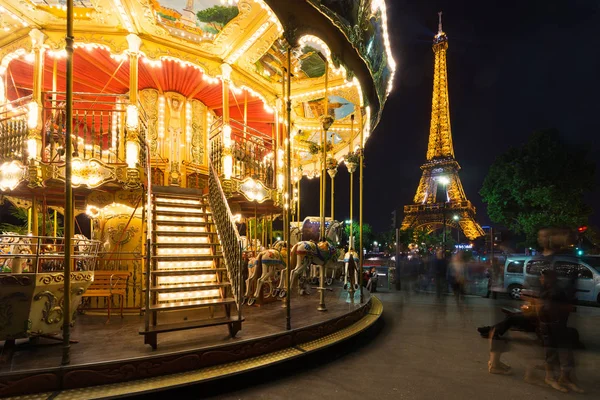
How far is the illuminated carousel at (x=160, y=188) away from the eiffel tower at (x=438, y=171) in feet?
163

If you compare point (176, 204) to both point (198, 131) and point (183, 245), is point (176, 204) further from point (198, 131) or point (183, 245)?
point (198, 131)

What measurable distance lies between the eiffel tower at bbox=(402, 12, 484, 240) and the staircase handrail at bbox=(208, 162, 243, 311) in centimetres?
5195

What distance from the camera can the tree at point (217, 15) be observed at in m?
8.09

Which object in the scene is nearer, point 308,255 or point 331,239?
point 308,255

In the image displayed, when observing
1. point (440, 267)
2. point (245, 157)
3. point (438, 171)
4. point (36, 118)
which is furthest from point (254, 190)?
point (438, 171)

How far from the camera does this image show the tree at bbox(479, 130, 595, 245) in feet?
64.7

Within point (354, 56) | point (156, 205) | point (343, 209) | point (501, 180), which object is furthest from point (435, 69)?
point (156, 205)

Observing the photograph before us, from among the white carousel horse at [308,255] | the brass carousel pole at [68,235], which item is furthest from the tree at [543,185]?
the brass carousel pole at [68,235]

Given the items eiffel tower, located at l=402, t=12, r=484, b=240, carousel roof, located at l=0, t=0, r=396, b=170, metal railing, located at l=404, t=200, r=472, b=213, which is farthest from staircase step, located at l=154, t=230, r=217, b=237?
eiffel tower, located at l=402, t=12, r=484, b=240

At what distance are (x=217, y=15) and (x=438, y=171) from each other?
190 feet

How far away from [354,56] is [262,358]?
6761 mm

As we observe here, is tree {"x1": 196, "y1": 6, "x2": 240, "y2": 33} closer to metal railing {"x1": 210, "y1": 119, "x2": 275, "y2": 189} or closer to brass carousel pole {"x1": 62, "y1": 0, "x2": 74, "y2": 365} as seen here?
metal railing {"x1": 210, "y1": 119, "x2": 275, "y2": 189}

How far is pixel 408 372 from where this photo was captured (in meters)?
4.62

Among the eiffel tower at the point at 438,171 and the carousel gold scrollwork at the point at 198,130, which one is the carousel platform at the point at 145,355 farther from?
the eiffel tower at the point at 438,171
